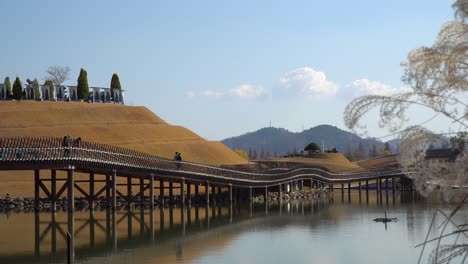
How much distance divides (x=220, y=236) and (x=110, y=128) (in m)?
68.7

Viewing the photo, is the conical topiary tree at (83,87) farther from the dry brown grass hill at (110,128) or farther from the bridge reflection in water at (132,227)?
the bridge reflection in water at (132,227)

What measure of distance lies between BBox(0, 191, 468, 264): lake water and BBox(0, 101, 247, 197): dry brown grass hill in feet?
147

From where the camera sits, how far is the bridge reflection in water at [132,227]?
34969mm

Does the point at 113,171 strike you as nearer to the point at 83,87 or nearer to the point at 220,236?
the point at 220,236

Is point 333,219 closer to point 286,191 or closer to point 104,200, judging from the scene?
point 104,200

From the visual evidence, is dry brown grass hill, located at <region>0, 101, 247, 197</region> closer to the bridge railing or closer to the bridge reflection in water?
the bridge railing

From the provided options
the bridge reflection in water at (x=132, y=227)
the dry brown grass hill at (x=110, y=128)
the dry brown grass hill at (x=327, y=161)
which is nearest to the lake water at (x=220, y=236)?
the bridge reflection in water at (x=132, y=227)

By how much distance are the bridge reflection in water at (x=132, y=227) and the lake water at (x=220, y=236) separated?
4 cm

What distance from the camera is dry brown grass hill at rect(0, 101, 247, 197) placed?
335 feet

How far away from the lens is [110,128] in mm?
107688

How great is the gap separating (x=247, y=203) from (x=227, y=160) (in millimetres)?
41943

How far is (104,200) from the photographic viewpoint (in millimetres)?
63969

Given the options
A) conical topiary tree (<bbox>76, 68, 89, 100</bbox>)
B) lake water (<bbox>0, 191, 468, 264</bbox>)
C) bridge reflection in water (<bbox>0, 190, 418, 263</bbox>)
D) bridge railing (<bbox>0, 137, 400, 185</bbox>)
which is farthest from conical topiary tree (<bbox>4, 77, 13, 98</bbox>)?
lake water (<bbox>0, 191, 468, 264</bbox>)

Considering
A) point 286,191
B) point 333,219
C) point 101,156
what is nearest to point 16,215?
point 101,156
